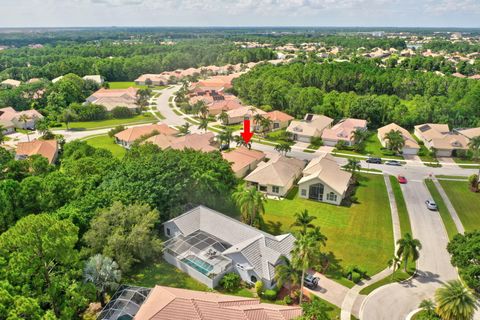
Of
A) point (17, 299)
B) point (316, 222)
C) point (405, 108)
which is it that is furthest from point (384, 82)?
point (17, 299)

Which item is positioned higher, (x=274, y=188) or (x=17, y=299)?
(x=17, y=299)

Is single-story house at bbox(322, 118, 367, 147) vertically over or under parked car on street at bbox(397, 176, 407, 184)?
over

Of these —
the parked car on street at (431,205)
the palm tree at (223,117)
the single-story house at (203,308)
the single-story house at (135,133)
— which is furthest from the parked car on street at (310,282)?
the palm tree at (223,117)

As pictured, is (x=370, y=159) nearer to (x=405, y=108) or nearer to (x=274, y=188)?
(x=274, y=188)

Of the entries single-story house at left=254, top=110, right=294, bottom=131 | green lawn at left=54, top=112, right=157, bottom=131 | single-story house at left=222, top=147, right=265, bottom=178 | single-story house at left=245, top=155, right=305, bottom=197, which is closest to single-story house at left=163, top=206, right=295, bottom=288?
single-story house at left=245, top=155, right=305, bottom=197

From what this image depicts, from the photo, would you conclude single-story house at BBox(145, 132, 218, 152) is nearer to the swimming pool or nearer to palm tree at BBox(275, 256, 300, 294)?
the swimming pool

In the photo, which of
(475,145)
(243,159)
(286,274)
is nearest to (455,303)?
(286,274)
